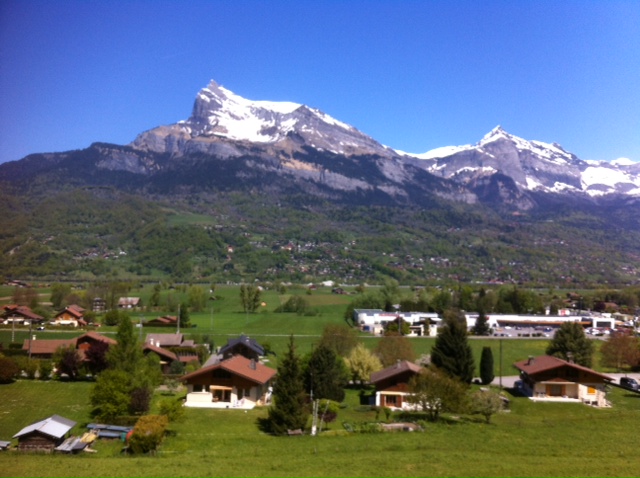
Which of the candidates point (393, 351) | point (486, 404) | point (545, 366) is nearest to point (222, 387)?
point (486, 404)

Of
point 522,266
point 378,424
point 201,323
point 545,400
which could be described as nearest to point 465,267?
→ point 522,266

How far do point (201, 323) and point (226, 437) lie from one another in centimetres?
4925

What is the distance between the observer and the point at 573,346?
144ft

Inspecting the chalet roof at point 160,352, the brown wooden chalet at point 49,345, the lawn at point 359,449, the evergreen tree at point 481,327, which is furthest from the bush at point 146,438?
the evergreen tree at point 481,327

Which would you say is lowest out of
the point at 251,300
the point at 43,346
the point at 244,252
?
the point at 43,346

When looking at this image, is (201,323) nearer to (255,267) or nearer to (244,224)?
(255,267)

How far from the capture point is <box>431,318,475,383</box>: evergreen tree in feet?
121

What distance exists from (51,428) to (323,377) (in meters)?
14.7

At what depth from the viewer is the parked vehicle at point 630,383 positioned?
39213 mm

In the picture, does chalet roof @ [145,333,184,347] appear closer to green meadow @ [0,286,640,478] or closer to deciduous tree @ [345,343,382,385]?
green meadow @ [0,286,640,478]

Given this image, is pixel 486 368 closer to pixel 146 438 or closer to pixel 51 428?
pixel 146 438

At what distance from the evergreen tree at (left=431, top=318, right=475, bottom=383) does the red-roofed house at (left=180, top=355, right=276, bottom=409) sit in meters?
11.4

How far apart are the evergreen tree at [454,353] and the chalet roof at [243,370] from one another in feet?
34.5

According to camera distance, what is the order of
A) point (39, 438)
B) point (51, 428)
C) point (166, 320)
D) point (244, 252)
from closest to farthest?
point (39, 438) < point (51, 428) < point (166, 320) < point (244, 252)
